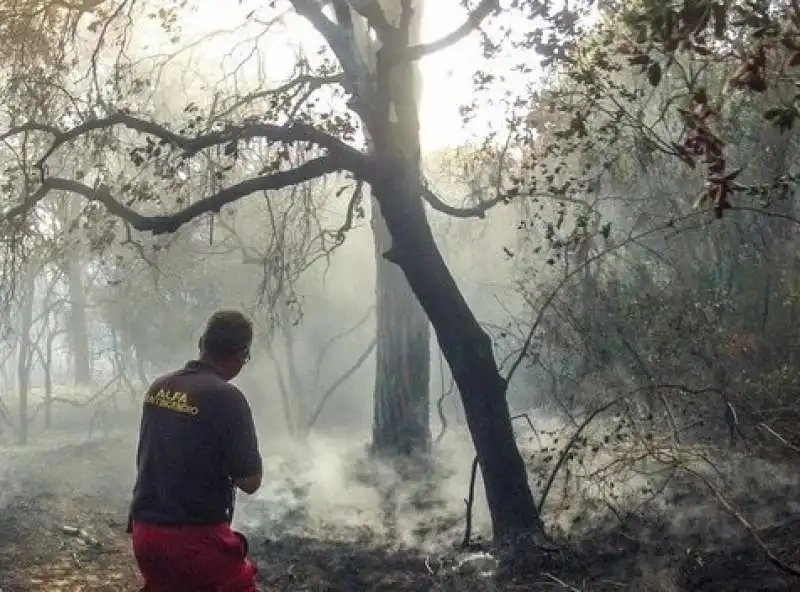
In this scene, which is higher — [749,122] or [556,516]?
[749,122]

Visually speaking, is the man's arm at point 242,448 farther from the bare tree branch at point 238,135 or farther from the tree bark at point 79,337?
the tree bark at point 79,337

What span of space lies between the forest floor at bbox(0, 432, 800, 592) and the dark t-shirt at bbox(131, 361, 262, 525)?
2.47 meters

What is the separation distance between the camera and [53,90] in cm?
861

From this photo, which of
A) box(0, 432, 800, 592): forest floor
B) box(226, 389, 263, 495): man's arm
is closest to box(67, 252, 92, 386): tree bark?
box(0, 432, 800, 592): forest floor

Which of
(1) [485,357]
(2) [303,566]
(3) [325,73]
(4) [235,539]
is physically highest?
(3) [325,73]

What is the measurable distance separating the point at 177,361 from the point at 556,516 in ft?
59.5

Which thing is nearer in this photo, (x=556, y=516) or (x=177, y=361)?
(x=556, y=516)

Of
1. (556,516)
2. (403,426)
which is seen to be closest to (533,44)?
(556,516)

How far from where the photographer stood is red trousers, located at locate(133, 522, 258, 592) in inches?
155

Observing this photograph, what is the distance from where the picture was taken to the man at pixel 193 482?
155 inches

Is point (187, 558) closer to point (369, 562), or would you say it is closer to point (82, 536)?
point (369, 562)

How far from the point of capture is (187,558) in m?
3.93

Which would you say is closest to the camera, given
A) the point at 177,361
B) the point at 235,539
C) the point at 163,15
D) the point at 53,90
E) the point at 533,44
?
the point at 235,539

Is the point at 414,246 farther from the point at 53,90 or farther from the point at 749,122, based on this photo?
the point at 749,122
